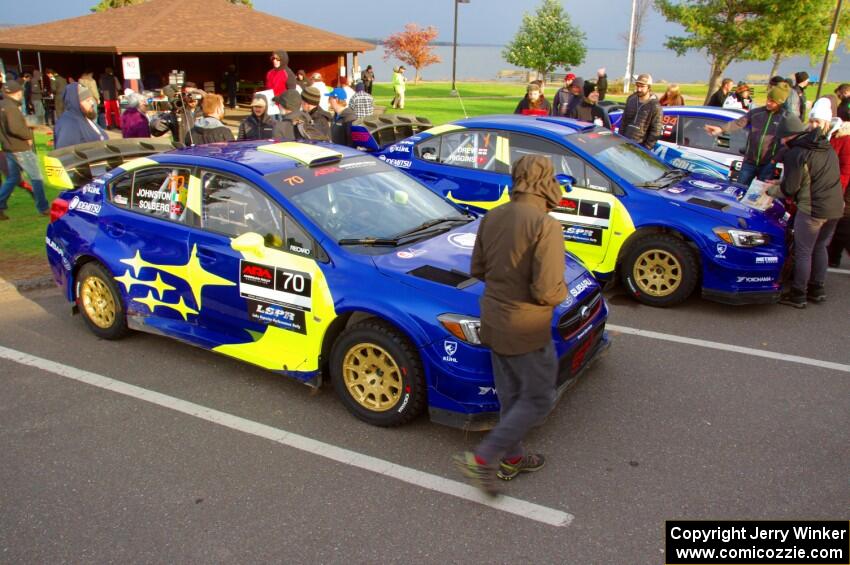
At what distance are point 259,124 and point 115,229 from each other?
3.37 meters

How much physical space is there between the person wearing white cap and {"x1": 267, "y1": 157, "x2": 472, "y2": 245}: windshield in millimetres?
3283

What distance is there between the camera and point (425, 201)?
17.3ft

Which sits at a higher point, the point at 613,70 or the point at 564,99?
the point at 613,70

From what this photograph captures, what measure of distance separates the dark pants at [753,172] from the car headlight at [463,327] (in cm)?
568

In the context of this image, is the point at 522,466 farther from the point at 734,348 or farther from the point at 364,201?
the point at 734,348

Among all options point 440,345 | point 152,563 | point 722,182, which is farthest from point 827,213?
point 152,563

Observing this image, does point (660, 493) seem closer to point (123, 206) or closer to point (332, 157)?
point (332, 157)

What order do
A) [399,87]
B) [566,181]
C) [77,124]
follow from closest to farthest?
[566,181]
[77,124]
[399,87]

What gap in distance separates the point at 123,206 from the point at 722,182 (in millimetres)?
5868

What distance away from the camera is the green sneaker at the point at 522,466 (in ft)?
12.1

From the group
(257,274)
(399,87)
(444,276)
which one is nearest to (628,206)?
(444,276)

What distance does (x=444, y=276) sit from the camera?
4102mm

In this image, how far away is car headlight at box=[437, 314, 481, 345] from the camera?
3.77m

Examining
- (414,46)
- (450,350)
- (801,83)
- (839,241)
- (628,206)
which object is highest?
(414,46)
